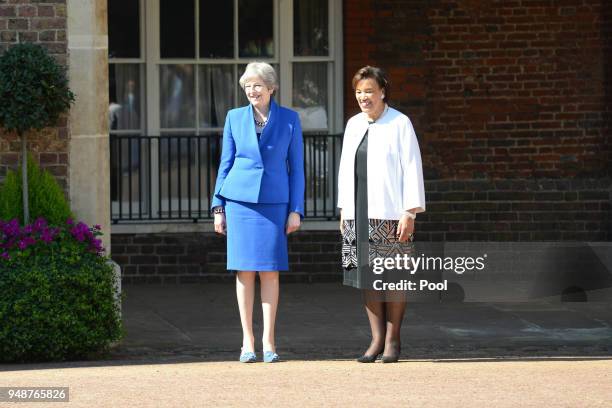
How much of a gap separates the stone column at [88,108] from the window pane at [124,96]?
350 cm

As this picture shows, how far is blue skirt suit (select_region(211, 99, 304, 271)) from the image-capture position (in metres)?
8.08

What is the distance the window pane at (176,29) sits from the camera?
1264cm

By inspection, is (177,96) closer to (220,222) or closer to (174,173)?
(174,173)

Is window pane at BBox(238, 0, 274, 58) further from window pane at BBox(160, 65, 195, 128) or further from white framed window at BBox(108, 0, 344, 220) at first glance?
window pane at BBox(160, 65, 195, 128)

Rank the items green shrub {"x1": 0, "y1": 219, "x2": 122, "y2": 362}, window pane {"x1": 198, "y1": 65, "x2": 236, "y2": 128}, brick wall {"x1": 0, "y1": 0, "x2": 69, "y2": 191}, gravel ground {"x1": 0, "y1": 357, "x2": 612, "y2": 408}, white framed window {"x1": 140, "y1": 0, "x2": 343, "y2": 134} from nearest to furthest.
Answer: gravel ground {"x1": 0, "y1": 357, "x2": 612, "y2": 408} < green shrub {"x1": 0, "y1": 219, "x2": 122, "y2": 362} < brick wall {"x1": 0, "y1": 0, "x2": 69, "y2": 191} < white framed window {"x1": 140, "y1": 0, "x2": 343, "y2": 134} < window pane {"x1": 198, "y1": 65, "x2": 236, "y2": 128}

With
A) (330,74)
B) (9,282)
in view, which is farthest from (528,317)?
(9,282)

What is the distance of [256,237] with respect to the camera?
8.09 meters

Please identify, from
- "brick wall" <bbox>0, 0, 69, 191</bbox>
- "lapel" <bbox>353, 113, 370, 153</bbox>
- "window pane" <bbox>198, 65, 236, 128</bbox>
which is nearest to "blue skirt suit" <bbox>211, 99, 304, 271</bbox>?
"lapel" <bbox>353, 113, 370, 153</bbox>

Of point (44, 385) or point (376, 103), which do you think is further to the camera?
point (376, 103)

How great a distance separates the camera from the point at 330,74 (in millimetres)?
12867

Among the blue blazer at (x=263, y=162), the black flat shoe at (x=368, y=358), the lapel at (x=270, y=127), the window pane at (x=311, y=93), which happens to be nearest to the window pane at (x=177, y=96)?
the window pane at (x=311, y=93)

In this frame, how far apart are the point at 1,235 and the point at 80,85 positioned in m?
1.27

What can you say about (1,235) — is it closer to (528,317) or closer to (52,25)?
(52,25)

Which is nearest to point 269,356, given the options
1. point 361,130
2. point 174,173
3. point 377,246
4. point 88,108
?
point 377,246
